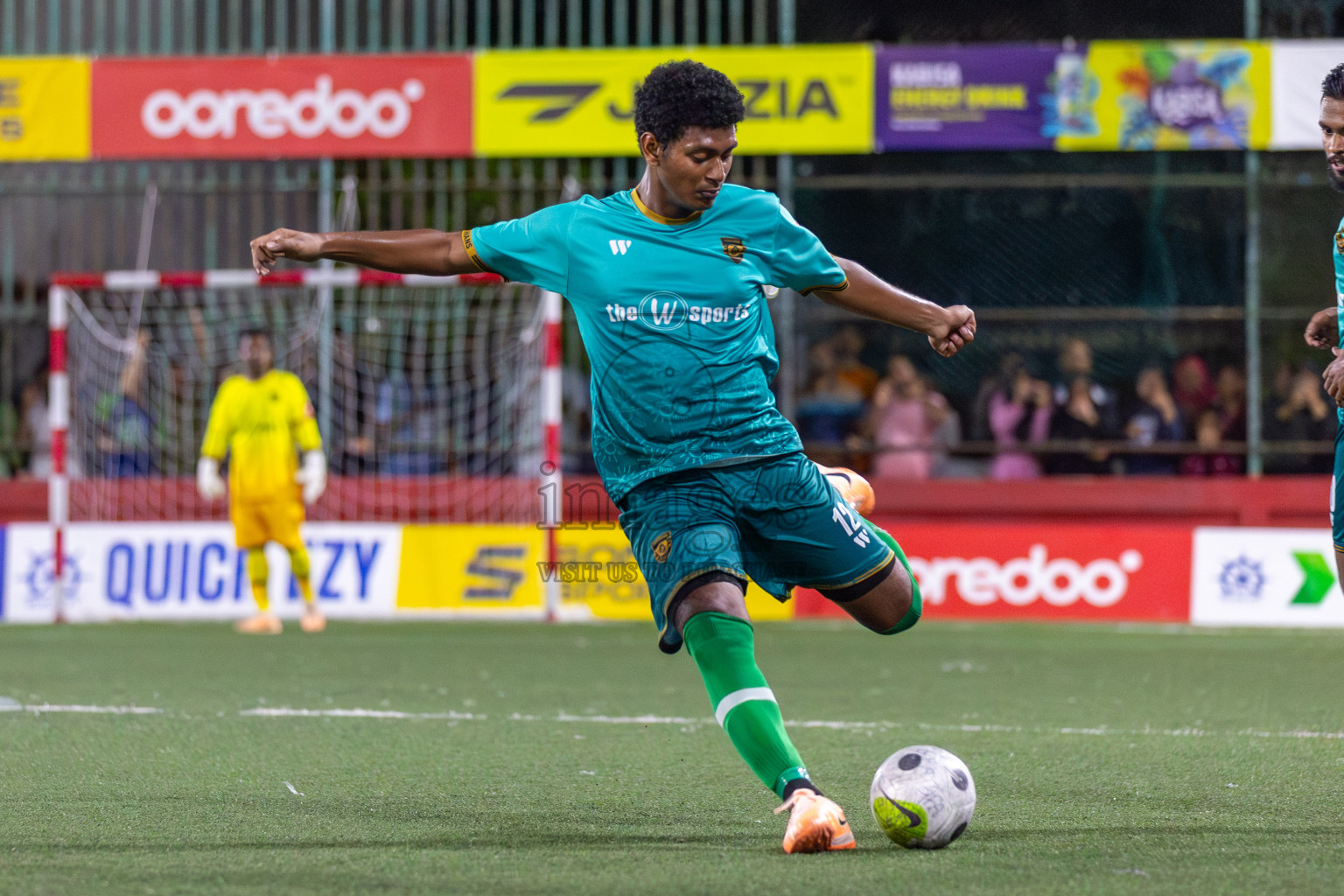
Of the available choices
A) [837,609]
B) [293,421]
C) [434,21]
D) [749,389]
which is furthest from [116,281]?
[749,389]

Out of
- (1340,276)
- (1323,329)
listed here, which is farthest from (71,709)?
(1340,276)

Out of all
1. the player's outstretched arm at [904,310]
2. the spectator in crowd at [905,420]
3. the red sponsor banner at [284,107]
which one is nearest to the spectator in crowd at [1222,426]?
the spectator in crowd at [905,420]

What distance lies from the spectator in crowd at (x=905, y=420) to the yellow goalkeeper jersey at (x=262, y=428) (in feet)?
16.3

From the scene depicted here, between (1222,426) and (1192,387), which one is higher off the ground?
(1192,387)

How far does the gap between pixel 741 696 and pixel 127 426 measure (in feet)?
38.5

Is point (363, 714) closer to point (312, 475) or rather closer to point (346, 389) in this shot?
point (312, 475)

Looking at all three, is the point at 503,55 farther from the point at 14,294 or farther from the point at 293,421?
the point at 14,294

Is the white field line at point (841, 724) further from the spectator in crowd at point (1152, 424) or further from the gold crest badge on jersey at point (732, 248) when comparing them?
the spectator in crowd at point (1152, 424)

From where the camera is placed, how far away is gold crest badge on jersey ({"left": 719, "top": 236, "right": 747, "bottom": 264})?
4793mm

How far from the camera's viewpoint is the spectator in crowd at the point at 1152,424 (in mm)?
14953

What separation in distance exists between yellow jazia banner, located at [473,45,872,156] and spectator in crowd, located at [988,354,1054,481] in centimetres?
237

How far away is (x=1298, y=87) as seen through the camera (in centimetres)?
1446

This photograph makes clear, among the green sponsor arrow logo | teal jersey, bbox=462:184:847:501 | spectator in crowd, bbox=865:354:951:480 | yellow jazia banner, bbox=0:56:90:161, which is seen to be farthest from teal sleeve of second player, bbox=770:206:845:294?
yellow jazia banner, bbox=0:56:90:161

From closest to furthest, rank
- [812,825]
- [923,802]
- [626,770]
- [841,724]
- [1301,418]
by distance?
1. [812,825]
2. [923,802]
3. [626,770]
4. [841,724]
5. [1301,418]
